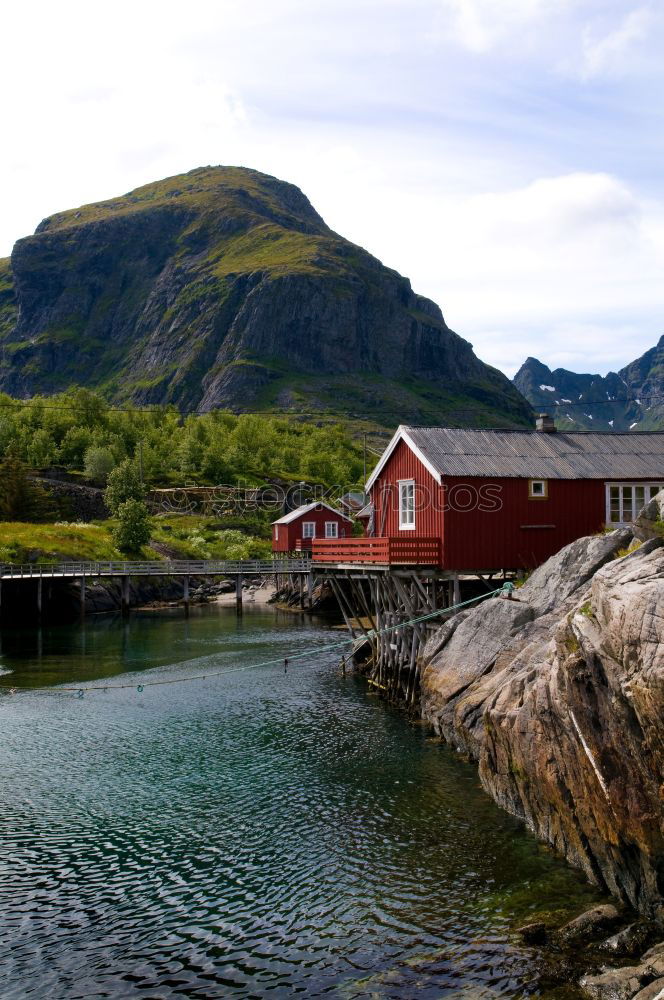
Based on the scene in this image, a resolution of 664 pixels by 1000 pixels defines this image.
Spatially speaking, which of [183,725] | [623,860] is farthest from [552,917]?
[183,725]

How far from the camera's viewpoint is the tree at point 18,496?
9194cm

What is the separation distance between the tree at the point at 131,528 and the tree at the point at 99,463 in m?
32.7

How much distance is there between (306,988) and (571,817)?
6.23 meters

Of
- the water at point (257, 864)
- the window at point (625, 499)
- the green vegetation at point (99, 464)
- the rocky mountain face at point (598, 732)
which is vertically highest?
the green vegetation at point (99, 464)

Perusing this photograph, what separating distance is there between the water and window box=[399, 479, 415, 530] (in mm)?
7913

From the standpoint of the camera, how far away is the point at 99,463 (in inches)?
4555

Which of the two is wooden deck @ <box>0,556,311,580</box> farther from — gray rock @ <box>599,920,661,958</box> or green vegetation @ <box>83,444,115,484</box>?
gray rock @ <box>599,920,661,958</box>

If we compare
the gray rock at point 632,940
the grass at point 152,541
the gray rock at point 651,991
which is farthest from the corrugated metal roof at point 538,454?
the grass at point 152,541

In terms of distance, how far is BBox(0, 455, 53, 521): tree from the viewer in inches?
3620

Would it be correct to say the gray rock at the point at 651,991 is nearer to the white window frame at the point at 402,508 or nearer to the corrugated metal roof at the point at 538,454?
the corrugated metal roof at the point at 538,454

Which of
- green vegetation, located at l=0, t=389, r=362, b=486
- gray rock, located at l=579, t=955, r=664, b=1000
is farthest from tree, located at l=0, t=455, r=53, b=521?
gray rock, located at l=579, t=955, r=664, b=1000

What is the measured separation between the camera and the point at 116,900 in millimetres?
15547

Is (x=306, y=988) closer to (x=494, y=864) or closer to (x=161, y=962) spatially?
(x=161, y=962)

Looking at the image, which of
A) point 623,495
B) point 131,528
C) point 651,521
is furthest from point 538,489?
point 131,528
